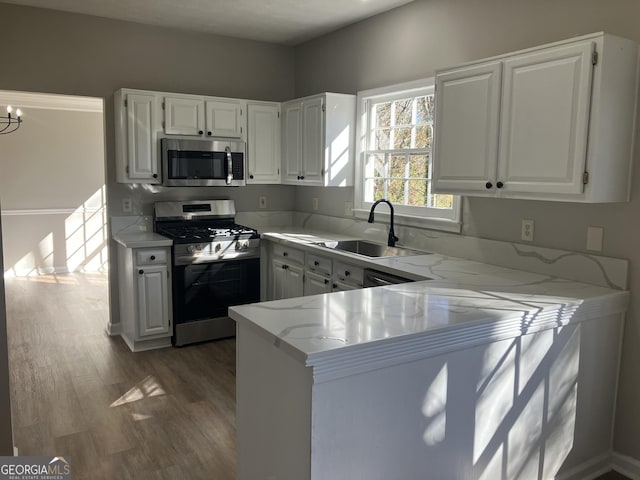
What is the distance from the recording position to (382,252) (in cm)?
405

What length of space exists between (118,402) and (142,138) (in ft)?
6.91

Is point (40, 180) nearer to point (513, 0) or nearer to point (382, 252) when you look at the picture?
point (382, 252)

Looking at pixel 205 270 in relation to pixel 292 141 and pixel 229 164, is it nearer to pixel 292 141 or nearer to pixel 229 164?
pixel 229 164

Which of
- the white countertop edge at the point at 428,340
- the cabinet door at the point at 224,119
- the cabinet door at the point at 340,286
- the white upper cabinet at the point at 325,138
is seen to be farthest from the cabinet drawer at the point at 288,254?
the white countertop edge at the point at 428,340

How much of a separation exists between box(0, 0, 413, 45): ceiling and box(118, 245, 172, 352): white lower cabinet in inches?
73.4

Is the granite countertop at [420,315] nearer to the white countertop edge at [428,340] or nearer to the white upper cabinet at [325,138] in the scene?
the white countertop edge at [428,340]

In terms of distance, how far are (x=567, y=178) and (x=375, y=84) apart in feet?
7.04

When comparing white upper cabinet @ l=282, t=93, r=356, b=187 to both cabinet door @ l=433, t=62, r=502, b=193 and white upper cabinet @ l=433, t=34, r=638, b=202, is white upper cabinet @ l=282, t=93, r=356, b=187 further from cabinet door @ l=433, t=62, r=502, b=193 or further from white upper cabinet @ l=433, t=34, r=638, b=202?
white upper cabinet @ l=433, t=34, r=638, b=202

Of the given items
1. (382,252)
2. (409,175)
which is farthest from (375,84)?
(382,252)

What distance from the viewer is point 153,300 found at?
4219 mm

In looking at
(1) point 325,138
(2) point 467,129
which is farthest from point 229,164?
(2) point 467,129

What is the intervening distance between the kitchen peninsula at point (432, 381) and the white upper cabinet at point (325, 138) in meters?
1.91

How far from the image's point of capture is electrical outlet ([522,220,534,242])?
3016 millimetres

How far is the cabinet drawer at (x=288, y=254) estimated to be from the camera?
13.7ft
